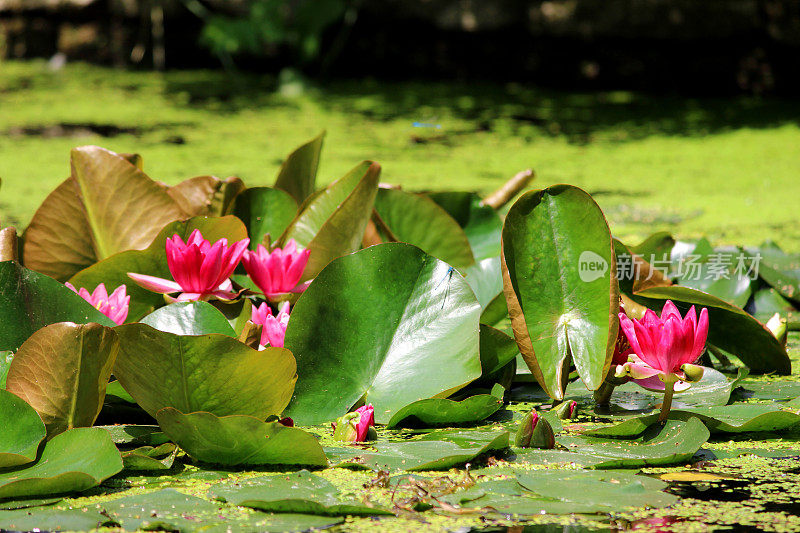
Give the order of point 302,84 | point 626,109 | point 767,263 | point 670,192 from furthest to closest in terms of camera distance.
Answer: point 302,84 → point 626,109 → point 670,192 → point 767,263

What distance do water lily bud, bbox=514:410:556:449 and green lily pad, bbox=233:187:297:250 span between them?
22.5 inches

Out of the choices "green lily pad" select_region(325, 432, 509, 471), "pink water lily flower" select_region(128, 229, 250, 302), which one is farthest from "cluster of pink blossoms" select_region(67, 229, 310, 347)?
"green lily pad" select_region(325, 432, 509, 471)

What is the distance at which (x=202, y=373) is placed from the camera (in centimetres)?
98

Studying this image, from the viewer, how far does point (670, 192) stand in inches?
113

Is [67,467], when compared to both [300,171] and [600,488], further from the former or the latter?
[300,171]

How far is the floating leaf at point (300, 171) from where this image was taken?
1.50 metres

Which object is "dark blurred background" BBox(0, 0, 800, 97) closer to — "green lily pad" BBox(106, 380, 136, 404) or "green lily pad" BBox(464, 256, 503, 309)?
"green lily pad" BBox(464, 256, 503, 309)

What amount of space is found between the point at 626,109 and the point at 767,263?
2707 mm

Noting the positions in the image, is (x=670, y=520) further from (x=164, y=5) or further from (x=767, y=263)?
(x=164, y=5)

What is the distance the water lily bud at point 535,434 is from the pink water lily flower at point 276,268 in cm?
38

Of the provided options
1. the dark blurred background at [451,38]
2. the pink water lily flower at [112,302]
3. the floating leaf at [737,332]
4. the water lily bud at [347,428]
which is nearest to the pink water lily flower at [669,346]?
the floating leaf at [737,332]

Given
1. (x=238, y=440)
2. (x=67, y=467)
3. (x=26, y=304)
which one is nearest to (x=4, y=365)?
(x=26, y=304)

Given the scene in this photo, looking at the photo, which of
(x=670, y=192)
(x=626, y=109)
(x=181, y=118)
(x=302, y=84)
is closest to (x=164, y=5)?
(x=302, y=84)

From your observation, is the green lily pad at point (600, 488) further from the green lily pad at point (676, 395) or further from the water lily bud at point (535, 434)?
the green lily pad at point (676, 395)
